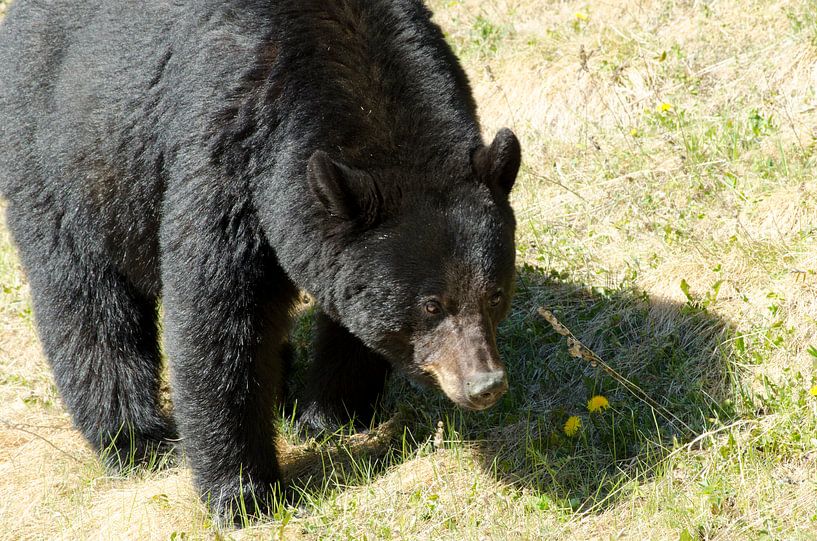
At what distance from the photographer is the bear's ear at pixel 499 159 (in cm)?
484

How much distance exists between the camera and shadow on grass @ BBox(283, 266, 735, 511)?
5.38 metres

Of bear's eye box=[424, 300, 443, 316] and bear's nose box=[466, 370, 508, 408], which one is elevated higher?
bear's eye box=[424, 300, 443, 316]

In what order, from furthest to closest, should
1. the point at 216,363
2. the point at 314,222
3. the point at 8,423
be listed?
the point at 8,423 → the point at 216,363 → the point at 314,222

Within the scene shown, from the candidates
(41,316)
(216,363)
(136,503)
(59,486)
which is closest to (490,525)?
(216,363)

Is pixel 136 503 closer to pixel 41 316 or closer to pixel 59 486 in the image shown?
pixel 59 486

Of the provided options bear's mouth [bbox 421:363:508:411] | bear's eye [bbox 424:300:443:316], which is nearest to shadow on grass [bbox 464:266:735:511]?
bear's mouth [bbox 421:363:508:411]

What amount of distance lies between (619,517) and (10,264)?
616 cm

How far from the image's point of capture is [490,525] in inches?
197

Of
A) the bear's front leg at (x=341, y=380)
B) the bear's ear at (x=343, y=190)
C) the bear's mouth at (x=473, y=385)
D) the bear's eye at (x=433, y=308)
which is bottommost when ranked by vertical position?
the bear's front leg at (x=341, y=380)

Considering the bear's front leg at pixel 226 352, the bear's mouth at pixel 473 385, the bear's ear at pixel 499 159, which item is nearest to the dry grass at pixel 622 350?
the bear's front leg at pixel 226 352

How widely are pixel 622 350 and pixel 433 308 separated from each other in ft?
5.60

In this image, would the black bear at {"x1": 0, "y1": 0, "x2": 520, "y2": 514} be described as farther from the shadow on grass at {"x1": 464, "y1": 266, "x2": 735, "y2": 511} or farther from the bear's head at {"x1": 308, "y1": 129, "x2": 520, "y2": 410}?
the shadow on grass at {"x1": 464, "y1": 266, "x2": 735, "y2": 511}

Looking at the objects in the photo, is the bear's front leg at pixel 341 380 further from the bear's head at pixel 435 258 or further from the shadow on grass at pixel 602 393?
the bear's head at pixel 435 258

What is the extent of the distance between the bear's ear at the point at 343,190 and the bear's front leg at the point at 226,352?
0.59 m
